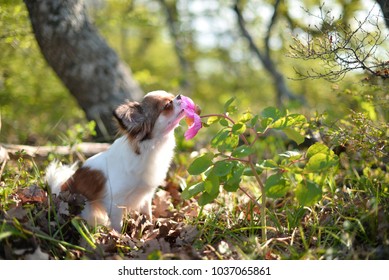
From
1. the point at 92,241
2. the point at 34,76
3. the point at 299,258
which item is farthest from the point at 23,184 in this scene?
the point at 34,76

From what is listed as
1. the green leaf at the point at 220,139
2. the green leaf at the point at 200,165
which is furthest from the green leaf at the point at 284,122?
the green leaf at the point at 200,165

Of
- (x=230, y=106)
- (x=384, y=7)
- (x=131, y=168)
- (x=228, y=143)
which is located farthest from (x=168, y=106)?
(x=384, y=7)

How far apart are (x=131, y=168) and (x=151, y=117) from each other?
45cm

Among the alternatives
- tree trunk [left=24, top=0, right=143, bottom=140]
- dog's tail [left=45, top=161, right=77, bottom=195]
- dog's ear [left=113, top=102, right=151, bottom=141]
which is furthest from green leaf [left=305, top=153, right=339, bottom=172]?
tree trunk [left=24, top=0, right=143, bottom=140]

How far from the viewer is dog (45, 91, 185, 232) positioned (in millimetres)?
3639

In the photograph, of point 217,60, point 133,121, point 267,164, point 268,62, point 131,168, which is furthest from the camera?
point 217,60

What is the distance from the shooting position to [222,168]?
9.37ft

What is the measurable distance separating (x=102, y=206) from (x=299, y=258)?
1751 mm

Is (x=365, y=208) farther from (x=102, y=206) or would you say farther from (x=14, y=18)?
(x=14, y=18)

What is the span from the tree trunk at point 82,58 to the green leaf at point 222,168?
106 inches

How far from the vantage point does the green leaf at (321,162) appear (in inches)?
105

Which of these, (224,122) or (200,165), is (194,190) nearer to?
(200,165)

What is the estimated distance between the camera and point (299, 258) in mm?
2701

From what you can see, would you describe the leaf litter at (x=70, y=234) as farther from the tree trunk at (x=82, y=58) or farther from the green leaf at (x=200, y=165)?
the tree trunk at (x=82, y=58)
